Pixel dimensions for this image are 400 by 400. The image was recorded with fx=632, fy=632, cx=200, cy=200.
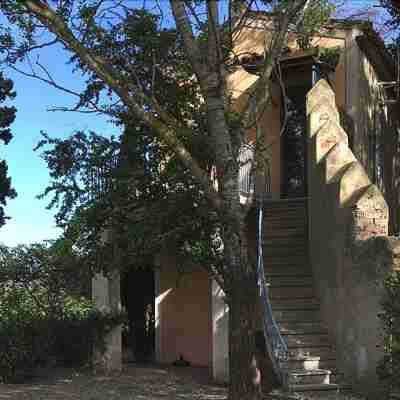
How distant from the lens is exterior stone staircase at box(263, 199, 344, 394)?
9.56 m

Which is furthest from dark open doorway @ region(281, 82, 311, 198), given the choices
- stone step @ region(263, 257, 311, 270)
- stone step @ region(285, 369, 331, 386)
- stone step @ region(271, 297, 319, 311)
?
stone step @ region(285, 369, 331, 386)

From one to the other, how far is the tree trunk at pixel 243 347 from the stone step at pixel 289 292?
11.0 ft

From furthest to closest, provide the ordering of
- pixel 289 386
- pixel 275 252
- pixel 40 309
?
pixel 40 309
pixel 275 252
pixel 289 386

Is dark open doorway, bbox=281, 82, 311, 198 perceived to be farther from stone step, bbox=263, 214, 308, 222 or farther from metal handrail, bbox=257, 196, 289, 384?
metal handrail, bbox=257, 196, 289, 384

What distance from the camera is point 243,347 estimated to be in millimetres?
7961

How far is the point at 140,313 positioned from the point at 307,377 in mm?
6728

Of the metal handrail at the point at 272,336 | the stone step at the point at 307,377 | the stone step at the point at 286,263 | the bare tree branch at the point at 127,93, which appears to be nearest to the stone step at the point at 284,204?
the stone step at the point at 286,263

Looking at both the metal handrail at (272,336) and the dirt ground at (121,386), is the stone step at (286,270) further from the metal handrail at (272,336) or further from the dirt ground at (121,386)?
the dirt ground at (121,386)

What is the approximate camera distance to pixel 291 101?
1568 centimetres

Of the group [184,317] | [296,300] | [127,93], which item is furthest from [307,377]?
[184,317]

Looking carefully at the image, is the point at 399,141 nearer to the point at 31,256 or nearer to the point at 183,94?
the point at 183,94

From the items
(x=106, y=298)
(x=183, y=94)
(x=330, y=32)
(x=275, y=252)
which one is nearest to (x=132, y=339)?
(x=106, y=298)

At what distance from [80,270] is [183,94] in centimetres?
375

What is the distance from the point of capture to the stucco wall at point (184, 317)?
1466 cm
